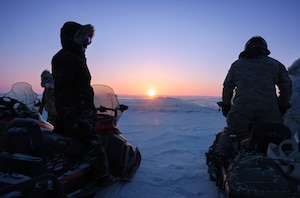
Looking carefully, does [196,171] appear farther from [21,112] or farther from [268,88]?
[21,112]

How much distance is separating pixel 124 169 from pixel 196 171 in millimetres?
1382

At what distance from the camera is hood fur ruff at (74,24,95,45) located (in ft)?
9.71

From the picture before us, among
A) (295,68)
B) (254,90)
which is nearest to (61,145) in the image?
(254,90)

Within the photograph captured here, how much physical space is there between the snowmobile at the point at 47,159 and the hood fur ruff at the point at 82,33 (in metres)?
0.97

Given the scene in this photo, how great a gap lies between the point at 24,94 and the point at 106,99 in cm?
189

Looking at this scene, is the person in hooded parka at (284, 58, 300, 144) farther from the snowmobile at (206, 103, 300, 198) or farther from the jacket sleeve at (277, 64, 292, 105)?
the snowmobile at (206, 103, 300, 198)

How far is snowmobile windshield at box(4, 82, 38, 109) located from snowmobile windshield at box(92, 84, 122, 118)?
5.24ft

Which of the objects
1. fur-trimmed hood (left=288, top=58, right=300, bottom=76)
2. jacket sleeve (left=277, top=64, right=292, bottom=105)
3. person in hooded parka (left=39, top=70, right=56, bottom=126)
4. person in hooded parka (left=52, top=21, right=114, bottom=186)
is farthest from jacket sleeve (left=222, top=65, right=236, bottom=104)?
person in hooded parka (left=39, top=70, right=56, bottom=126)

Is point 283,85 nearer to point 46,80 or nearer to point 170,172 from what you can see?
point 170,172

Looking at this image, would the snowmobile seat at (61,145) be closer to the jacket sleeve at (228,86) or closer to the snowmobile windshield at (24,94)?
the jacket sleeve at (228,86)

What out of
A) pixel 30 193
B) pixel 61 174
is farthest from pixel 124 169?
pixel 30 193

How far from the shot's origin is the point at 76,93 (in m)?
2.91

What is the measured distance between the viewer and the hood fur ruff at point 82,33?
2.96m

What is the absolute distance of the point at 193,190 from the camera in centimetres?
364
